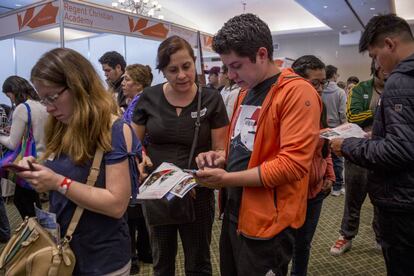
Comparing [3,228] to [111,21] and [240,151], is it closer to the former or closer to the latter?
[111,21]

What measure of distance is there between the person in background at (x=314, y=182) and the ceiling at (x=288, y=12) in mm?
6929

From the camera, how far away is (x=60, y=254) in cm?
104

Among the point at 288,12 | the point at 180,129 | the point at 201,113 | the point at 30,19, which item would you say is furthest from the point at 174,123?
the point at 288,12

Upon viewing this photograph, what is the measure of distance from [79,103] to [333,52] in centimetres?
1380

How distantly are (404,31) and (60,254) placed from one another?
4.97 ft

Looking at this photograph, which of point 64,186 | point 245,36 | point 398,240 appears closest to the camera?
point 64,186

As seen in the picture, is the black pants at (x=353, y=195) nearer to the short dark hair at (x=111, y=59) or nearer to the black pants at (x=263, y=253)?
the black pants at (x=263, y=253)

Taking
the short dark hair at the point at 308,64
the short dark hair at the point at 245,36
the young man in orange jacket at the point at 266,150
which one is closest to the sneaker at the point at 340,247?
the short dark hair at the point at 308,64

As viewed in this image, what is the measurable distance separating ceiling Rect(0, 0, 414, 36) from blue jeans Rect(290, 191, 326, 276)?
7.40m

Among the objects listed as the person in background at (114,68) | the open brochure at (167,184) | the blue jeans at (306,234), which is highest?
the person in background at (114,68)

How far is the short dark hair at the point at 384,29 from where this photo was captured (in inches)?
54.8

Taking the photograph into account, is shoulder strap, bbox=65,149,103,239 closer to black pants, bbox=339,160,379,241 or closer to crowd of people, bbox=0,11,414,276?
crowd of people, bbox=0,11,414,276

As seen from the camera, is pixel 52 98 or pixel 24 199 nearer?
pixel 52 98

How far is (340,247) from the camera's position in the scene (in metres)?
2.85
